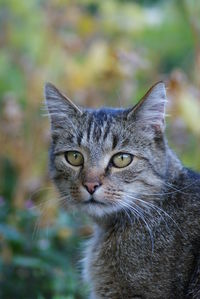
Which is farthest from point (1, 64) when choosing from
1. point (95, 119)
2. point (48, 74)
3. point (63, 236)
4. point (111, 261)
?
point (111, 261)

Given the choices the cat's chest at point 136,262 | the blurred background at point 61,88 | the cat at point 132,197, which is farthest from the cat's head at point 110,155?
the blurred background at point 61,88

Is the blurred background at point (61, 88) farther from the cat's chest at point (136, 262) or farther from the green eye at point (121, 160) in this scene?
the green eye at point (121, 160)

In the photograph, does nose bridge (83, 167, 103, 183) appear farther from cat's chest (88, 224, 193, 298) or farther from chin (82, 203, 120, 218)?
cat's chest (88, 224, 193, 298)

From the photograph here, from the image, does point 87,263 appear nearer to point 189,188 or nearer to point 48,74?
point 189,188

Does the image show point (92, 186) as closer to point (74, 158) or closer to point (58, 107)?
point (74, 158)

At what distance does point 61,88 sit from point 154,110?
3351mm

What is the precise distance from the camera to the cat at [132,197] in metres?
3.27

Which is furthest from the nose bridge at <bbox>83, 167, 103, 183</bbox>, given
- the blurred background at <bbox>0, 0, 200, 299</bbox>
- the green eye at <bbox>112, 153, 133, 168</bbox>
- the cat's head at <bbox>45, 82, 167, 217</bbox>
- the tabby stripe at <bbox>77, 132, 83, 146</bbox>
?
the blurred background at <bbox>0, 0, 200, 299</bbox>

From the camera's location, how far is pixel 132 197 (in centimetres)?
338

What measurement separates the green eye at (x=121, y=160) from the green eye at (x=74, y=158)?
179mm

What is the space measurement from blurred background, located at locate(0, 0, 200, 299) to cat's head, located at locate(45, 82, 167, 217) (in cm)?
82

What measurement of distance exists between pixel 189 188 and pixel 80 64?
3399 mm

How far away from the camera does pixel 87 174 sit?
3.35 m

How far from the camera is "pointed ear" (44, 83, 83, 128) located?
3.69 m
